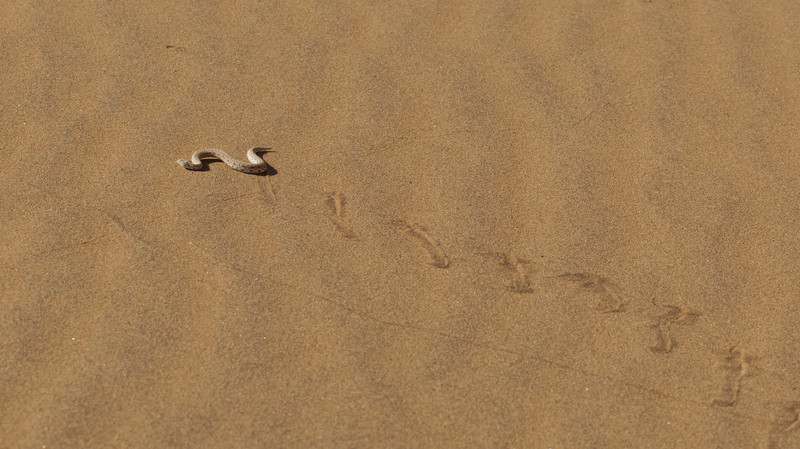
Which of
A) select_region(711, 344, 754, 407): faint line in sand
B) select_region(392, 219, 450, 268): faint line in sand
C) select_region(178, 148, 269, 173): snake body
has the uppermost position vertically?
select_region(178, 148, 269, 173): snake body

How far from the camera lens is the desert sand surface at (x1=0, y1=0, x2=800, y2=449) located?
7.82ft

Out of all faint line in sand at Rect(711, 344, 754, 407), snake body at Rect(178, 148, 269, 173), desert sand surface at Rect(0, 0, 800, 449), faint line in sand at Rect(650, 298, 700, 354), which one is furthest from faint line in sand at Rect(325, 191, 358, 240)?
faint line in sand at Rect(711, 344, 754, 407)

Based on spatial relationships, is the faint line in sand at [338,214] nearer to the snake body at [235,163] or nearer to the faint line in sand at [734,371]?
the snake body at [235,163]

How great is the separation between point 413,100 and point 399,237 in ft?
3.14

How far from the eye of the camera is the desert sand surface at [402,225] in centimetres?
238

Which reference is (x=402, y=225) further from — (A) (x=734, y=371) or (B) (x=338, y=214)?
(A) (x=734, y=371)

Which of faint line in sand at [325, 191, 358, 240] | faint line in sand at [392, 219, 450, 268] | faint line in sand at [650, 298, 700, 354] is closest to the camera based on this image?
faint line in sand at [650, 298, 700, 354]

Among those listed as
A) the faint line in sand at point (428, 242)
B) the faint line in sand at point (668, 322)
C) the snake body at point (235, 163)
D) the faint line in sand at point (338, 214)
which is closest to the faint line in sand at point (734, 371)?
the faint line in sand at point (668, 322)

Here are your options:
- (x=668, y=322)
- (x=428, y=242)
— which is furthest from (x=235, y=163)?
(x=668, y=322)

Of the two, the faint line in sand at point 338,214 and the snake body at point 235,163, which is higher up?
the snake body at point 235,163

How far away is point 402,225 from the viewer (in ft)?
10.0

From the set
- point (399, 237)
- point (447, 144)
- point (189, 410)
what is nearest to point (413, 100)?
point (447, 144)

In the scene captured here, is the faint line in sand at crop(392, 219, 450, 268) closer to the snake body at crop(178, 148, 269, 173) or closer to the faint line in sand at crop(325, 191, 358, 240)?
the faint line in sand at crop(325, 191, 358, 240)

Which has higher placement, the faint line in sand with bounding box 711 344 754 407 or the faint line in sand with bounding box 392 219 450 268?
the faint line in sand with bounding box 392 219 450 268
